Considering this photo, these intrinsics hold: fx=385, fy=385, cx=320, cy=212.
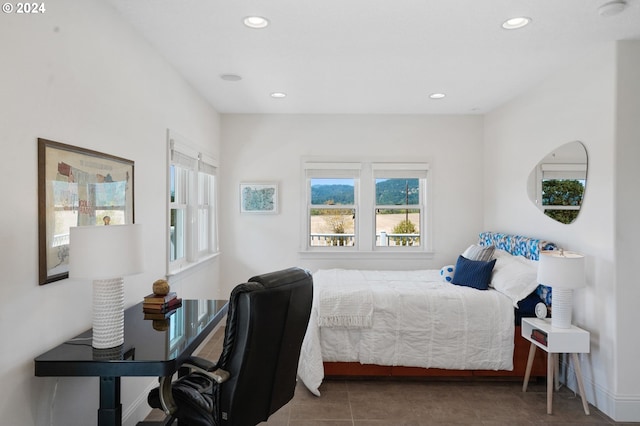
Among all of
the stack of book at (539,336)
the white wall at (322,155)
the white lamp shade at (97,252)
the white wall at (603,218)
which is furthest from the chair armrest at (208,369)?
the white wall at (322,155)

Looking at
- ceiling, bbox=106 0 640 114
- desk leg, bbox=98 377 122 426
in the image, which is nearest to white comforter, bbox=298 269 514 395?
desk leg, bbox=98 377 122 426

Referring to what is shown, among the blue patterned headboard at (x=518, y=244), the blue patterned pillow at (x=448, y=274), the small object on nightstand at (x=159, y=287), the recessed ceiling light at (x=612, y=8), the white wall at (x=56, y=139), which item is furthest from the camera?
the blue patterned pillow at (x=448, y=274)

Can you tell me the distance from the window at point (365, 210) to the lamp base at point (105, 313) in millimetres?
3380

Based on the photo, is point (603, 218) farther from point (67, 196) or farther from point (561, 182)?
point (67, 196)

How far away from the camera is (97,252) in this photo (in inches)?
64.4

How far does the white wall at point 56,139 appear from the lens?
1564mm

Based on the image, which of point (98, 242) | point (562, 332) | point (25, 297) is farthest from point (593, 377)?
point (25, 297)

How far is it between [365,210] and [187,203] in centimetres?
228

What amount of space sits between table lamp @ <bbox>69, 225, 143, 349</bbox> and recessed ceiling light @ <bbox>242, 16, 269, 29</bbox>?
1.53 metres

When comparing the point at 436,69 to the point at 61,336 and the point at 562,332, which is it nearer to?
the point at 562,332

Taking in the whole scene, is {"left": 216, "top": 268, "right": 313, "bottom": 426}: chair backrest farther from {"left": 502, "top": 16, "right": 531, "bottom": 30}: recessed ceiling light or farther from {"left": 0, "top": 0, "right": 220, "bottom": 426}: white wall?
{"left": 502, "top": 16, "right": 531, "bottom": 30}: recessed ceiling light

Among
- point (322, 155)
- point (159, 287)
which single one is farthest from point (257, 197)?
point (159, 287)

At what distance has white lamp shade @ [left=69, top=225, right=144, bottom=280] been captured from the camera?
1.63 metres

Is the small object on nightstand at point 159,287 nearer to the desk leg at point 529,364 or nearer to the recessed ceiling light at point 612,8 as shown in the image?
the desk leg at point 529,364
